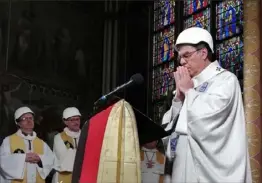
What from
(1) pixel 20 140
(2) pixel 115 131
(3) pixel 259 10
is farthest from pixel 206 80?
(1) pixel 20 140

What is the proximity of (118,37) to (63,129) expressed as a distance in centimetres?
261

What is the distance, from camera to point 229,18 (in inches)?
441

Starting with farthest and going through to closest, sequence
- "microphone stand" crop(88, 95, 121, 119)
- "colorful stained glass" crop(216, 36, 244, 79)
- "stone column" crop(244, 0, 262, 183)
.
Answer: "colorful stained glass" crop(216, 36, 244, 79), "stone column" crop(244, 0, 262, 183), "microphone stand" crop(88, 95, 121, 119)

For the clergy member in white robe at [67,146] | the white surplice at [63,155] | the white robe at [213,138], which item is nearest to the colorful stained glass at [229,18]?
the clergy member in white robe at [67,146]

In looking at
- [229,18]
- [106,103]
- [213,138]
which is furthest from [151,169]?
[213,138]

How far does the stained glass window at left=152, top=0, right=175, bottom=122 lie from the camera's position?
12.4m

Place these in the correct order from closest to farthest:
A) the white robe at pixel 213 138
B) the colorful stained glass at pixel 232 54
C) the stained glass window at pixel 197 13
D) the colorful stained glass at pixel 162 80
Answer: the white robe at pixel 213 138 → the colorful stained glass at pixel 232 54 → the stained glass window at pixel 197 13 → the colorful stained glass at pixel 162 80

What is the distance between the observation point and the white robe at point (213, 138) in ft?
13.6

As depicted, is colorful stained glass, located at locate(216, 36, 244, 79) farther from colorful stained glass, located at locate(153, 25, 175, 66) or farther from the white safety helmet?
the white safety helmet

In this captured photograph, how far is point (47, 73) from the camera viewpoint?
12570mm

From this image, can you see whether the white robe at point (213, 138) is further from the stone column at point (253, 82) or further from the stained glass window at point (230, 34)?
the stained glass window at point (230, 34)

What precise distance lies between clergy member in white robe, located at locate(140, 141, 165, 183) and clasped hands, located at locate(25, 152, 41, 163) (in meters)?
1.67

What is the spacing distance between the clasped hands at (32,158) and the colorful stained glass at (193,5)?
159 inches

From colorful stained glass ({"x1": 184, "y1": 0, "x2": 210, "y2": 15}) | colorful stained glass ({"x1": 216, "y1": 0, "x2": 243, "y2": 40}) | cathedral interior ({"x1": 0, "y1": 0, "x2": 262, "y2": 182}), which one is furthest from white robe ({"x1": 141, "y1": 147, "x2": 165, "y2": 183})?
colorful stained glass ({"x1": 184, "y1": 0, "x2": 210, "y2": 15})
